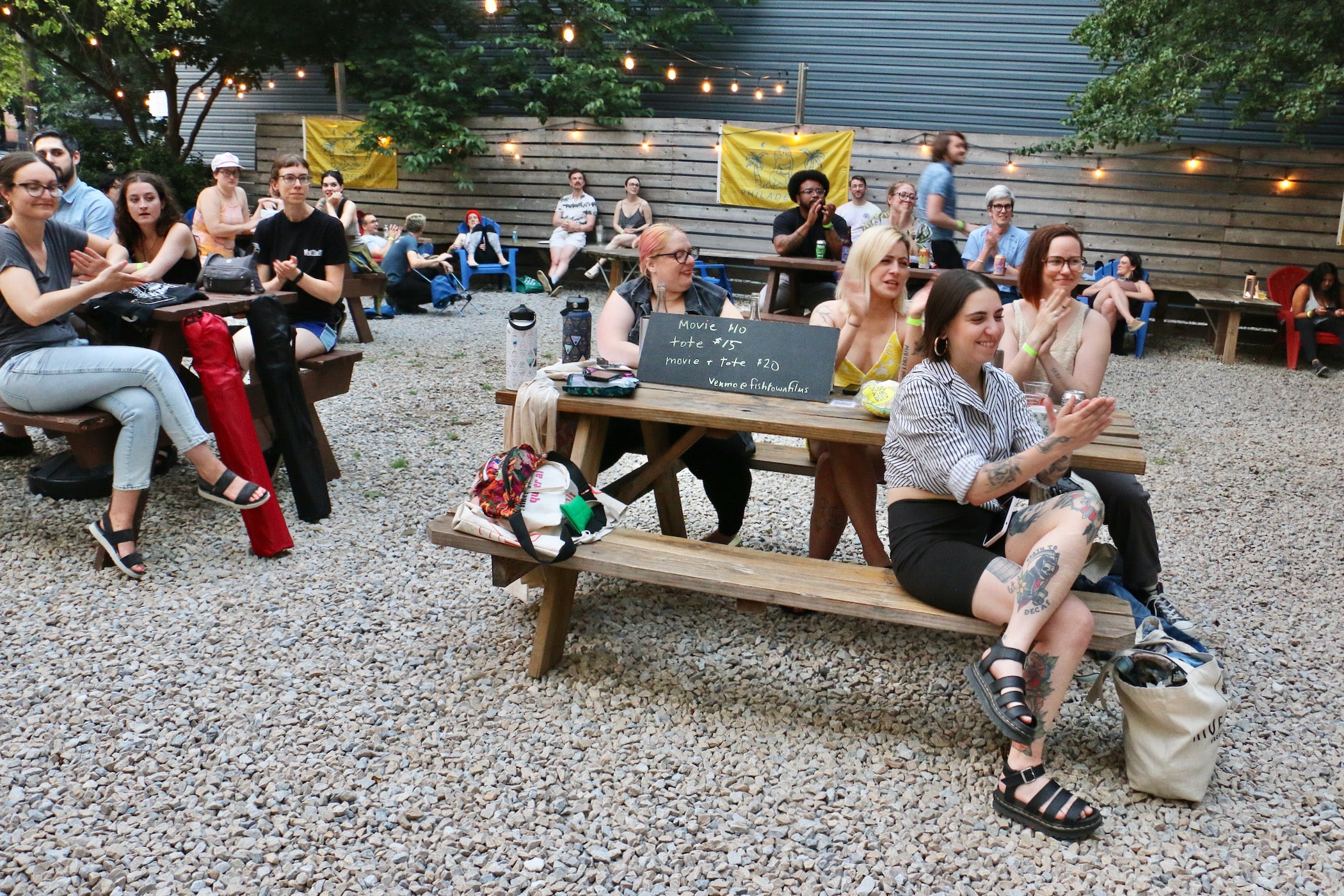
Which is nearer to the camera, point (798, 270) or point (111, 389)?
point (111, 389)

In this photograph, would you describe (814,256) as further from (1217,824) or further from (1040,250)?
(1217,824)

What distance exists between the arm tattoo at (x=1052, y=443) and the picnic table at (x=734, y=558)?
42cm

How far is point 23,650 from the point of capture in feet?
10.4

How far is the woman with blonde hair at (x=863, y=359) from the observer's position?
341 cm

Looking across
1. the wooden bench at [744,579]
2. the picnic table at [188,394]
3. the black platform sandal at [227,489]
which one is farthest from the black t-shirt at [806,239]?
the wooden bench at [744,579]

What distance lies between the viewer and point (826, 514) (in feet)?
11.9

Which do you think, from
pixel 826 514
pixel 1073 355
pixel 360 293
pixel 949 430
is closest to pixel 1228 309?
pixel 1073 355

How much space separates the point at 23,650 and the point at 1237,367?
9916 mm

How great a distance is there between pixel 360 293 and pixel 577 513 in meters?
6.13

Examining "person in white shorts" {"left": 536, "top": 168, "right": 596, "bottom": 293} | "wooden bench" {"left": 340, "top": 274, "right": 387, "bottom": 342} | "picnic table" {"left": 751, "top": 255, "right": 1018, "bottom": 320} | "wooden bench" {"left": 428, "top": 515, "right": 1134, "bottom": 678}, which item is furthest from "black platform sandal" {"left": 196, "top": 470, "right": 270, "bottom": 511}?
"person in white shorts" {"left": 536, "top": 168, "right": 596, "bottom": 293}

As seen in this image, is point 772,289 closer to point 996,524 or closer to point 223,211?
point 223,211

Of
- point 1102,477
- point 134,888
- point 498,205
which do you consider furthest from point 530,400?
point 498,205

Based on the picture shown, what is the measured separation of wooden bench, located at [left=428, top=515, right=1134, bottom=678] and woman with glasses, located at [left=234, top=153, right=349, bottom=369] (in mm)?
2399

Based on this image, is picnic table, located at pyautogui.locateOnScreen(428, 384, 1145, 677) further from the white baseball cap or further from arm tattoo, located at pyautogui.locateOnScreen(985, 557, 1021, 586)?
the white baseball cap
